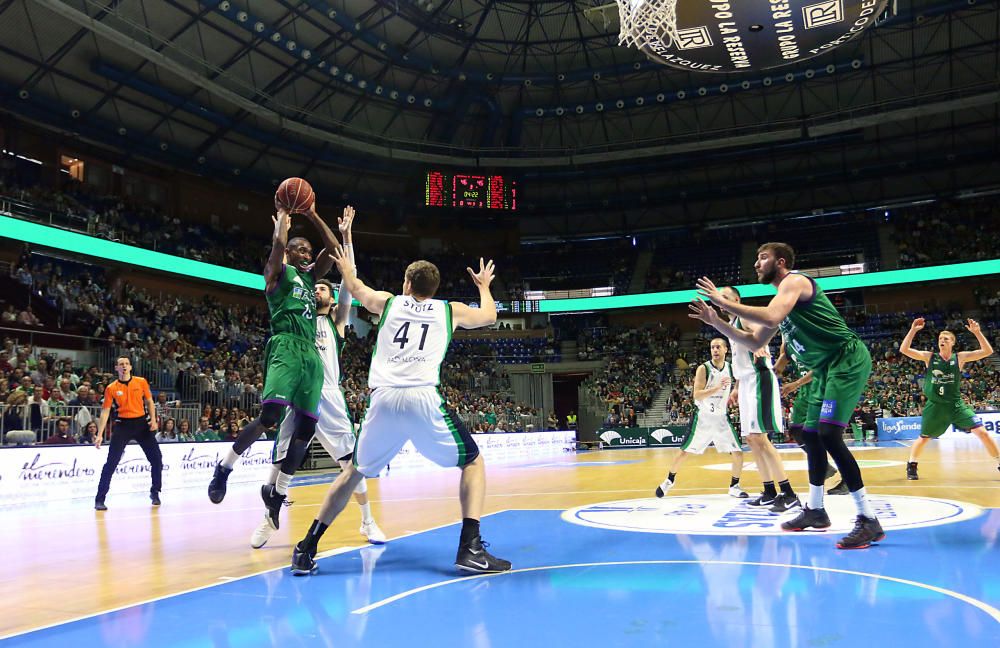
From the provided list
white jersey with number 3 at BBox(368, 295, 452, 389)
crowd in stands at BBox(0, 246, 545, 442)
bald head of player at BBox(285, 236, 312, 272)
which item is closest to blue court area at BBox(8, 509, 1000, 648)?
white jersey with number 3 at BBox(368, 295, 452, 389)

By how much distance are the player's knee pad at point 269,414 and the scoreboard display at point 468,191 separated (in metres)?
26.7

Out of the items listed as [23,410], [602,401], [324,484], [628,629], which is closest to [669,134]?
[602,401]

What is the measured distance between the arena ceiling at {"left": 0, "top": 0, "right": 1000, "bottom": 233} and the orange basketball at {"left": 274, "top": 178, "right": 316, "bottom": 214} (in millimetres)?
15987

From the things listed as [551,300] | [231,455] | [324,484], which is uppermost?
[551,300]

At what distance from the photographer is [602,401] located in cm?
3369

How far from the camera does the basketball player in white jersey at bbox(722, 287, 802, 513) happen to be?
6984mm

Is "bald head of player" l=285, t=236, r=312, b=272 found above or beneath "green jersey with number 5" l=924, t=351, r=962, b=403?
above

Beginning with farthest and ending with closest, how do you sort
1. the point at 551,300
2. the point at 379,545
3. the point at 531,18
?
1. the point at 551,300
2. the point at 531,18
3. the point at 379,545

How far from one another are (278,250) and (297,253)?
0.58m

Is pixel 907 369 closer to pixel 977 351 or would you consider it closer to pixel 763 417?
pixel 977 351

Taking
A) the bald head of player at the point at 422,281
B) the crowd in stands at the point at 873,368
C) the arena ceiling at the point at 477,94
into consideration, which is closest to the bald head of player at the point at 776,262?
the bald head of player at the point at 422,281

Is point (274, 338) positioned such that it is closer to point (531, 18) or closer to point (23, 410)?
point (23, 410)

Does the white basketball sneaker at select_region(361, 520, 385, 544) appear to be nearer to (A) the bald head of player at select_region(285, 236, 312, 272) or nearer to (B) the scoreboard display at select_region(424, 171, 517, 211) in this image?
(A) the bald head of player at select_region(285, 236, 312, 272)

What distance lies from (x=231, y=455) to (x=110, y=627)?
7.59ft
